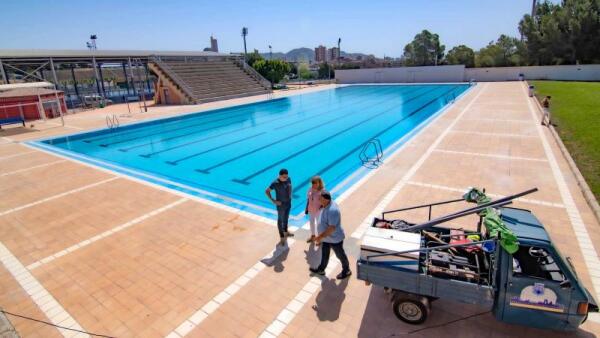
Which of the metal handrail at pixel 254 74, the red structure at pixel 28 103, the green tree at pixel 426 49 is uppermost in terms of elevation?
the green tree at pixel 426 49

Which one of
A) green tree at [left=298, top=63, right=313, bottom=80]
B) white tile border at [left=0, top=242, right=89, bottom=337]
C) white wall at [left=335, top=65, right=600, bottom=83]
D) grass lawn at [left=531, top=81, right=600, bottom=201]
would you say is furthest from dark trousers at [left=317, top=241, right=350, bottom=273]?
green tree at [left=298, top=63, right=313, bottom=80]

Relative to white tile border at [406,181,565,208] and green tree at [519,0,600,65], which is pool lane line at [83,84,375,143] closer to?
white tile border at [406,181,565,208]

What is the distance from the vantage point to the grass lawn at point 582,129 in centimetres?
889

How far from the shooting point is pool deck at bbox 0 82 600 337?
4273 mm

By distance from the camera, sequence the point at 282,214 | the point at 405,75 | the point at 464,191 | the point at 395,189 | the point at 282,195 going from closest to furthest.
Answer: the point at 282,195 → the point at 282,214 → the point at 464,191 → the point at 395,189 → the point at 405,75

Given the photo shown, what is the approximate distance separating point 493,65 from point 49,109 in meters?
54.0

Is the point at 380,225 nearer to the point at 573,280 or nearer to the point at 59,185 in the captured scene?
the point at 573,280

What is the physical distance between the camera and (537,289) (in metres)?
3.43

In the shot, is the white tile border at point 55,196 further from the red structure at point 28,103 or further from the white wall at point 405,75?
the white wall at point 405,75

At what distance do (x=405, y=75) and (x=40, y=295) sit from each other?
4683 centimetres

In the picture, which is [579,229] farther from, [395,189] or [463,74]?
[463,74]

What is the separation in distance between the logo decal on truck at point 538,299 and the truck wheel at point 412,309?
3.10 feet

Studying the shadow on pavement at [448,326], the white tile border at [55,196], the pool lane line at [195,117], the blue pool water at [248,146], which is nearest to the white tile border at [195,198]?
the blue pool water at [248,146]

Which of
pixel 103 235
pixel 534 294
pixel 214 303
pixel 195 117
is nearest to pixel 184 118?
pixel 195 117
